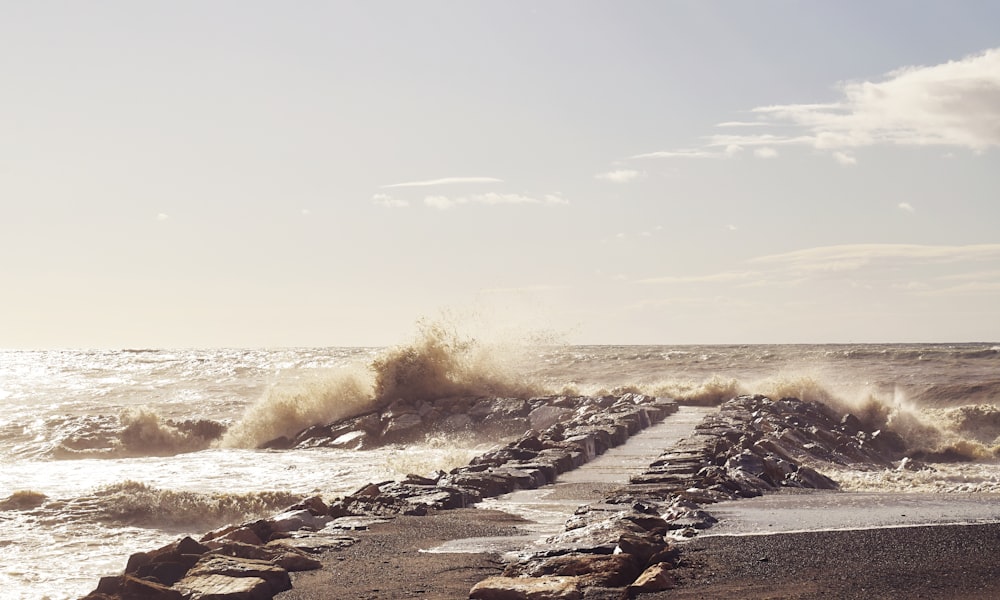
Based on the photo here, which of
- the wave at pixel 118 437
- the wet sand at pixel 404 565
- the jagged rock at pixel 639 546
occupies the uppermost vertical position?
the jagged rock at pixel 639 546

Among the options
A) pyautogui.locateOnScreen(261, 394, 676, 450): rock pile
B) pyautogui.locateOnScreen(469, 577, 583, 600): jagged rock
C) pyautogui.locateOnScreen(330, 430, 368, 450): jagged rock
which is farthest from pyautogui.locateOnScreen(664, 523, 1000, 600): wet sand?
pyautogui.locateOnScreen(330, 430, 368, 450): jagged rock

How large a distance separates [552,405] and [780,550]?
49.4 ft

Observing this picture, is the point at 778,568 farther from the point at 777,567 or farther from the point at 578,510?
the point at 578,510

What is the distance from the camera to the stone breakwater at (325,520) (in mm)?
5336

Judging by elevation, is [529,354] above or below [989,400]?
above

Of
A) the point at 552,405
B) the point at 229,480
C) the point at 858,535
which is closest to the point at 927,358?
the point at 552,405

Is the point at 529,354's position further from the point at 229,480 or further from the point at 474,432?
the point at 229,480

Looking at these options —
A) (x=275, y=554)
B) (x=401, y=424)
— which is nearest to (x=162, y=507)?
(x=275, y=554)

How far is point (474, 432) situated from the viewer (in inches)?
766

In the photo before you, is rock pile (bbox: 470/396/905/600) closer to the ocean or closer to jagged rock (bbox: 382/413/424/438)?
the ocean

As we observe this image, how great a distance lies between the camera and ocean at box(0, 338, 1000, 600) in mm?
10617

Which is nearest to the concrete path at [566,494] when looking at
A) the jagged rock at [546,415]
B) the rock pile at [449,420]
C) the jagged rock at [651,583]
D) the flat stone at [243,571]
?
the flat stone at [243,571]

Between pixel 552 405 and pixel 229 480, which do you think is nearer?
pixel 229 480

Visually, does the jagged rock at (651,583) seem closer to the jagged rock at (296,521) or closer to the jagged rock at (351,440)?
the jagged rock at (296,521)
